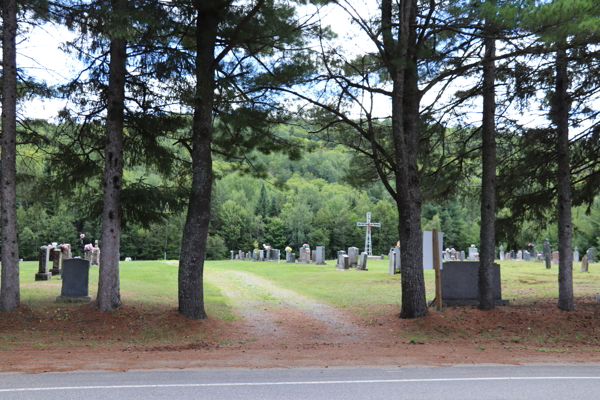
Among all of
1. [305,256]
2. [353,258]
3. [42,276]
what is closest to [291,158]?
[42,276]

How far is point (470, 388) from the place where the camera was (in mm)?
5891

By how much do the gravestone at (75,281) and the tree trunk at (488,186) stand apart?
10.4 meters

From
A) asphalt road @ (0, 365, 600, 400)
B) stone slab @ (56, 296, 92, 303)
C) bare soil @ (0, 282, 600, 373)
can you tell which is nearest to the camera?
asphalt road @ (0, 365, 600, 400)

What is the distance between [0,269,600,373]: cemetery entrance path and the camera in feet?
25.4

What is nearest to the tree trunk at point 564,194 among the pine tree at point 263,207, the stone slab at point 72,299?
the stone slab at point 72,299

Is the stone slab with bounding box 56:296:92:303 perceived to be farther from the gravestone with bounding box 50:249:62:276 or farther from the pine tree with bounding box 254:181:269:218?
the pine tree with bounding box 254:181:269:218

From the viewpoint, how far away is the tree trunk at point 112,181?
1099 cm

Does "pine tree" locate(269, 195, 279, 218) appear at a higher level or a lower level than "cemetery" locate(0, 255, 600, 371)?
higher

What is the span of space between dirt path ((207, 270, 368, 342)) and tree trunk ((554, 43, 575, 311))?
5504 millimetres

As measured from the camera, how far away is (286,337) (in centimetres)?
998

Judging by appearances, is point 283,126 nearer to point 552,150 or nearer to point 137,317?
point 137,317

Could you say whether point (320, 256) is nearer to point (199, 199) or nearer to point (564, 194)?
point (564, 194)

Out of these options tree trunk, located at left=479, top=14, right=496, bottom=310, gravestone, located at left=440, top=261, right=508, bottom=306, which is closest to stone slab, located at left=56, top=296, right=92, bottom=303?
gravestone, located at left=440, top=261, right=508, bottom=306

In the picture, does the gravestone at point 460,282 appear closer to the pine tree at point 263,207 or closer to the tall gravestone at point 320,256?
the tall gravestone at point 320,256
